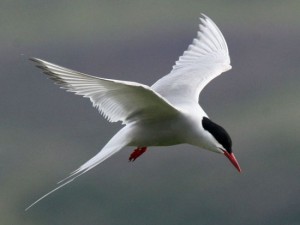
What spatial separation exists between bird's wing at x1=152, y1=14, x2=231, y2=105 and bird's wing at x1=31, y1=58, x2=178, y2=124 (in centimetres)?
33

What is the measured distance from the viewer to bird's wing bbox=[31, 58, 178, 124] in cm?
440

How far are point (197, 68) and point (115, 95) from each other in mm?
1211

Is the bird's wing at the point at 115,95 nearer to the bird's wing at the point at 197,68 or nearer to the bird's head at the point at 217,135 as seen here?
the bird's head at the point at 217,135

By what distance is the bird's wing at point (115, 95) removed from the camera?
14.4 feet

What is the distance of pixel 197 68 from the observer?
5.89 metres

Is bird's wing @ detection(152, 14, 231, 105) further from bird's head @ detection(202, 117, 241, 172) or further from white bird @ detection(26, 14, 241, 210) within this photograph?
bird's head @ detection(202, 117, 241, 172)

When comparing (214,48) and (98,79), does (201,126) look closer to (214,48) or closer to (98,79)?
(98,79)

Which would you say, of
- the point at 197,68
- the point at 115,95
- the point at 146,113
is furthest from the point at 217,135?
the point at 197,68

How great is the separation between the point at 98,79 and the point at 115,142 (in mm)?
677

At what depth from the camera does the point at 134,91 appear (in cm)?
465

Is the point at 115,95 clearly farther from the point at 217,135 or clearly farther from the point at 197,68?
the point at 197,68

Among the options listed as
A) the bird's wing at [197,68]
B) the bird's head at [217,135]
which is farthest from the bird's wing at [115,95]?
the bird's wing at [197,68]

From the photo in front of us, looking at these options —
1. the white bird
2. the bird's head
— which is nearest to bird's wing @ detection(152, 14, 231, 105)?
the white bird

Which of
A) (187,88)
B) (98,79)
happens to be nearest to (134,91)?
(98,79)
